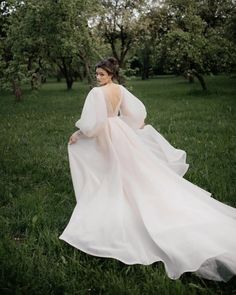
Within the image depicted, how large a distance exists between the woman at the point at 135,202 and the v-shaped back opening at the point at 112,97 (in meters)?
0.01

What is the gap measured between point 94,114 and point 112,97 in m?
0.45

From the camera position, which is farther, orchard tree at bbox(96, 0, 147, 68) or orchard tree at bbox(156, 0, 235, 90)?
orchard tree at bbox(96, 0, 147, 68)

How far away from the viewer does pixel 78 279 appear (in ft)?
16.7

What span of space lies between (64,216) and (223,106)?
577 inches

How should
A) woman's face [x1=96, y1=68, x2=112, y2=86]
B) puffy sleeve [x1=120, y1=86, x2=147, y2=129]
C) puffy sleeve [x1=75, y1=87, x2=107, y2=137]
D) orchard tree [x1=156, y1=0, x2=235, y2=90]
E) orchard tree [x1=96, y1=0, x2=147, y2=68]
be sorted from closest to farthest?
puffy sleeve [x1=75, y1=87, x2=107, y2=137]
woman's face [x1=96, y1=68, x2=112, y2=86]
puffy sleeve [x1=120, y1=86, x2=147, y2=129]
orchard tree [x1=156, y1=0, x2=235, y2=90]
orchard tree [x1=96, y1=0, x2=147, y2=68]

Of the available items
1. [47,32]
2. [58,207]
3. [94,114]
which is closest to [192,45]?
[47,32]

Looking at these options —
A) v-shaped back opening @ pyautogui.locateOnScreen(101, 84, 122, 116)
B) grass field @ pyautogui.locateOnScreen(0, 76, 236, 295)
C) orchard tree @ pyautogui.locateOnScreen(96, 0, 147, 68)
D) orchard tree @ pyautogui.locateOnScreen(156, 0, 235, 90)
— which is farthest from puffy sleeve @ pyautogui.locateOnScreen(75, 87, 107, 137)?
orchard tree @ pyautogui.locateOnScreen(96, 0, 147, 68)

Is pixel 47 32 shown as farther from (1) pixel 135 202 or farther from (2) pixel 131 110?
(1) pixel 135 202

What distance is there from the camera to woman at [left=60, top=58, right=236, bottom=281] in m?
4.97

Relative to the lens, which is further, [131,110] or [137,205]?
[131,110]

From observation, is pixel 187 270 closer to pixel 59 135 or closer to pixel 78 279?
pixel 78 279

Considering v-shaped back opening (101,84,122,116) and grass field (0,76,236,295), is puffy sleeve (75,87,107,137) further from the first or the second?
grass field (0,76,236,295)

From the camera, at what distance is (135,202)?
586 centimetres

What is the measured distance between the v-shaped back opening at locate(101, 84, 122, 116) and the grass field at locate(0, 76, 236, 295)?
1.87 m
